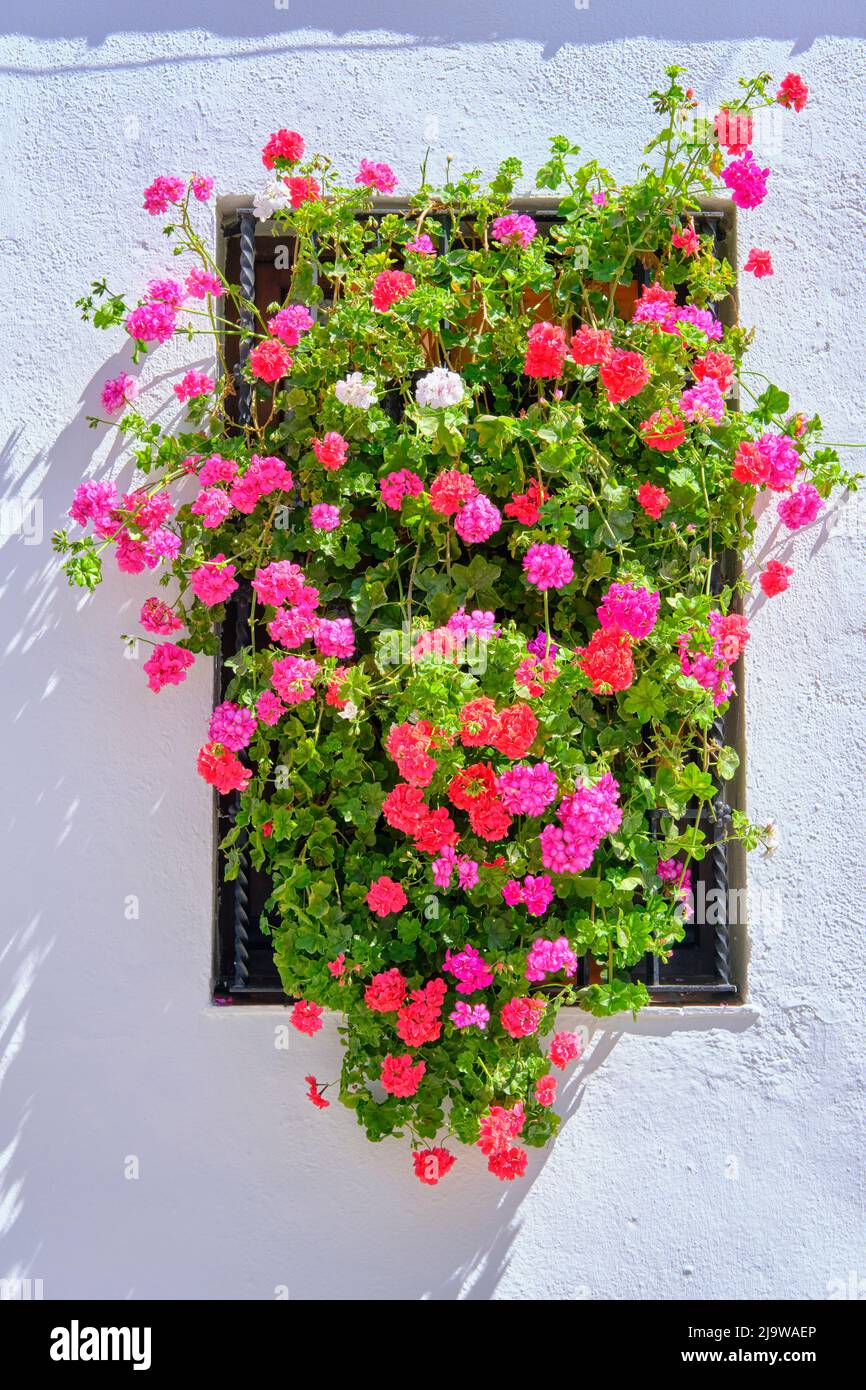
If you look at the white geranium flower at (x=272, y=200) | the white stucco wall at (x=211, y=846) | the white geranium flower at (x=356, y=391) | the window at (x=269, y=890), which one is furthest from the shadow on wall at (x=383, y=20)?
the white geranium flower at (x=356, y=391)

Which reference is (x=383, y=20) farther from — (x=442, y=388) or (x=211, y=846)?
(x=211, y=846)

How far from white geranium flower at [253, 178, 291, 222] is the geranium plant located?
0.03ft

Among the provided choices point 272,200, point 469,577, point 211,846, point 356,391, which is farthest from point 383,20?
point 211,846

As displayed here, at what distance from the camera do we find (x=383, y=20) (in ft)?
10.4

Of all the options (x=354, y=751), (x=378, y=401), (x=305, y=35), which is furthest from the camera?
(x=305, y=35)

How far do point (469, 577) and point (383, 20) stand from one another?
5.25ft

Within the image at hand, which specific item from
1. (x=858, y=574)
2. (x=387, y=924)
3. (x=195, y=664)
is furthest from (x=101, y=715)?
(x=858, y=574)

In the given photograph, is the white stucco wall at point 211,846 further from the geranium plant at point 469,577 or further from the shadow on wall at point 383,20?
the geranium plant at point 469,577

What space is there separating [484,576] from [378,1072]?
1236 millimetres

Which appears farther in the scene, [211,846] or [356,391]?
[211,846]

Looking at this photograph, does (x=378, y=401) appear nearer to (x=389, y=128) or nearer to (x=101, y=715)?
(x=389, y=128)

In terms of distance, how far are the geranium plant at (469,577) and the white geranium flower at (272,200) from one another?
0.01 metres

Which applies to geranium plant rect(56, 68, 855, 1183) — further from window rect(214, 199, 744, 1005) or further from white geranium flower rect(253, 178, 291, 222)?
window rect(214, 199, 744, 1005)

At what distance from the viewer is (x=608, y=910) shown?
2799 millimetres
